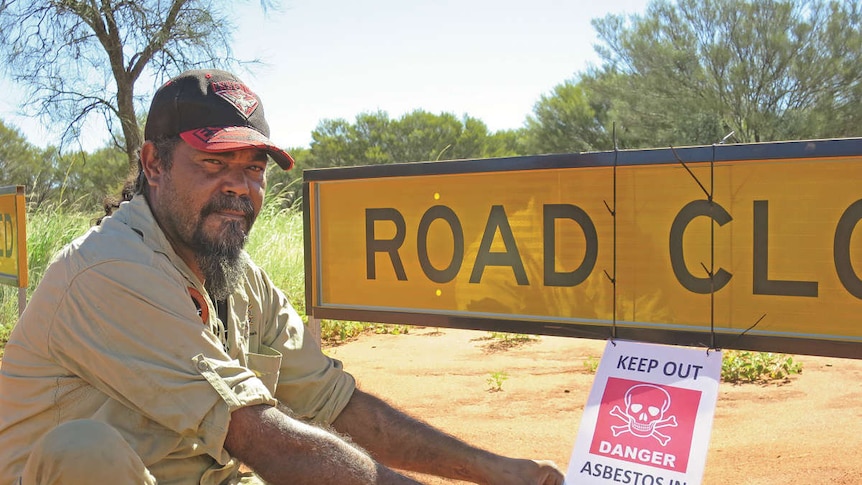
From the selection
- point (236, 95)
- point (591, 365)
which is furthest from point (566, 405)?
point (236, 95)

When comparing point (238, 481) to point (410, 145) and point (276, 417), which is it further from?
point (410, 145)

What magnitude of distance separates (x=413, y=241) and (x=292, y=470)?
1.42 metres

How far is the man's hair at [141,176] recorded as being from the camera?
249 cm

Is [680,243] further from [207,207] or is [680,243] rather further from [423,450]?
[207,207]

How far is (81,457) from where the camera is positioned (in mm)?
1950

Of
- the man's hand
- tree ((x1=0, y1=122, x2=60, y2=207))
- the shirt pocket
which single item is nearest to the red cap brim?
the shirt pocket

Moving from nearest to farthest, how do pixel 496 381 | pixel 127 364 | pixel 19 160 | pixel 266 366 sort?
1. pixel 127 364
2. pixel 266 366
3. pixel 496 381
4. pixel 19 160

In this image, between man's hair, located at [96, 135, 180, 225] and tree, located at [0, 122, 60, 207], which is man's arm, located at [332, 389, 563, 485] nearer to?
man's hair, located at [96, 135, 180, 225]

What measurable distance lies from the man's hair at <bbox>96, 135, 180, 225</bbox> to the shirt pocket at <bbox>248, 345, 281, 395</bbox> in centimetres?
62

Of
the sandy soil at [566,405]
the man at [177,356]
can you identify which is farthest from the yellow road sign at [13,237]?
the man at [177,356]

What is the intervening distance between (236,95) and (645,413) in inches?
60.4

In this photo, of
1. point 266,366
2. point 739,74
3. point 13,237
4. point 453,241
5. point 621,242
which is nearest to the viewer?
point 266,366

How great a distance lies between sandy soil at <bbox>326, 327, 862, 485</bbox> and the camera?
389 cm

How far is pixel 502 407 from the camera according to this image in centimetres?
502
